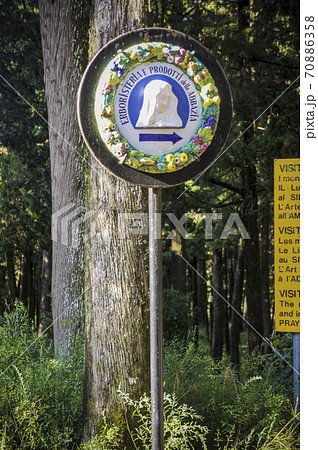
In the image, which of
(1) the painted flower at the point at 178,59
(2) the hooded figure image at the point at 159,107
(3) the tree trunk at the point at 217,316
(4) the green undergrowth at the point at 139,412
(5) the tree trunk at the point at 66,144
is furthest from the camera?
(3) the tree trunk at the point at 217,316

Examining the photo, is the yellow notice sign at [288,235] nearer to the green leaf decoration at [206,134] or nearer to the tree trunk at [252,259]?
the green leaf decoration at [206,134]

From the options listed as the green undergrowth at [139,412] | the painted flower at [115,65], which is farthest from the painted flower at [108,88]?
the green undergrowth at [139,412]

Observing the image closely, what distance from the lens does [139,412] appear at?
3539 mm

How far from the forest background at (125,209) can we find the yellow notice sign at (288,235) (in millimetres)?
939

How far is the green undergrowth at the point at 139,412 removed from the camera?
11.6 ft

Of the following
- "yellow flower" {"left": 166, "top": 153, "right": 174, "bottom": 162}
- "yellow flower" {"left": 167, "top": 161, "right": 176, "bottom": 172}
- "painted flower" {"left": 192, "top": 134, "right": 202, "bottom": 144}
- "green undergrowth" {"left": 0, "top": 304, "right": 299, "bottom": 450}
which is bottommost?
"green undergrowth" {"left": 0, "top": 304, "right": 299, "bottom": 450}

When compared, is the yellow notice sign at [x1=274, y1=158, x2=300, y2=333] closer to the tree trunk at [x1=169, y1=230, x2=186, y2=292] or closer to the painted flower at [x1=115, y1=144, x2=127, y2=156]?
the painted flower at [x1=115, y1=144, x2=127, y2=156]

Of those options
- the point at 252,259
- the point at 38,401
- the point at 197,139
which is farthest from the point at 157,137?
the point at 252,259

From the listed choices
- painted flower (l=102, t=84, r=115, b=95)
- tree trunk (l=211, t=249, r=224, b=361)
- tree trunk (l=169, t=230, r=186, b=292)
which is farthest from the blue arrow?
tree trunk (l=169, t=230, r=186, b=292)

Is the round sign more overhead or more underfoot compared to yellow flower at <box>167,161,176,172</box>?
more overhead

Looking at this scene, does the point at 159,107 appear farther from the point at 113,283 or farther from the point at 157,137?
the point at 113,283

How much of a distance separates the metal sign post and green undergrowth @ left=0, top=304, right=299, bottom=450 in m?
0.71

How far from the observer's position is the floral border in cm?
293

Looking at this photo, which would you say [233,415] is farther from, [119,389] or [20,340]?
[20,340]
